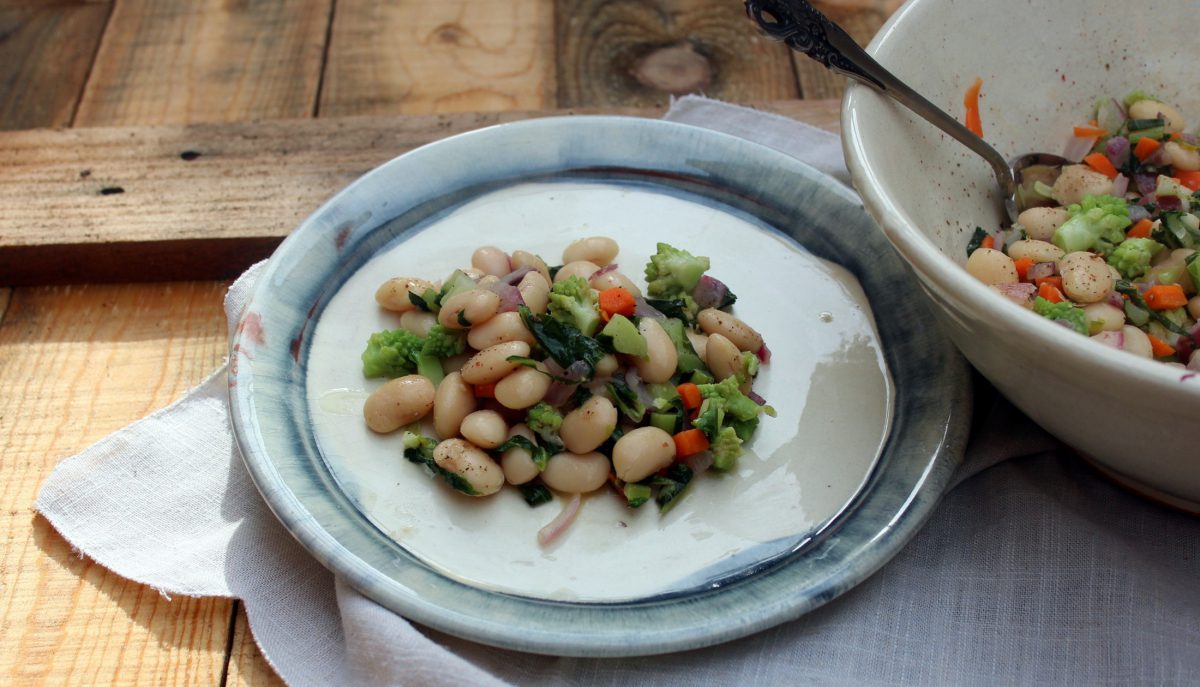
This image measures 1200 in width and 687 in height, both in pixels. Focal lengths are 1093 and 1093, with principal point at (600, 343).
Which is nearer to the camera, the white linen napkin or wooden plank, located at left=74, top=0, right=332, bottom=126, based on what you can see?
the white linen napkin

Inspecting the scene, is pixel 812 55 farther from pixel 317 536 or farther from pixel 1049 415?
pixel 317 536

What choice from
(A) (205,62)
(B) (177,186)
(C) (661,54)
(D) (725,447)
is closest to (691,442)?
(D) (725,447)

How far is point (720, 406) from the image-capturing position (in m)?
1.13

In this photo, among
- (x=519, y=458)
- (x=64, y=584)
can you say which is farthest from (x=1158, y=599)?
(x=64, y=584)

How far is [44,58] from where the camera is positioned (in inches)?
77.2

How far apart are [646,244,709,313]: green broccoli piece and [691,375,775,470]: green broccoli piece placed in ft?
0.49

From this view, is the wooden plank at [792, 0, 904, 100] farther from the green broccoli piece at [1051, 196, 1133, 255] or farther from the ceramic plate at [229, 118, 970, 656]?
the green broccoli piece at [1051, 196, 1133, 255]

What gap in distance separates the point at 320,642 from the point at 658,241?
0.64 m

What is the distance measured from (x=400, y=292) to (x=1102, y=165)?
0.85 metres

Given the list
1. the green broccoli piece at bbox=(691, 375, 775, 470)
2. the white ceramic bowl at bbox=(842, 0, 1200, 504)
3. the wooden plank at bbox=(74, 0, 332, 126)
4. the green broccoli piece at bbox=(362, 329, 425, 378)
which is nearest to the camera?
the white ceramic bowl at bbox=(842, 0, 1200, 504)

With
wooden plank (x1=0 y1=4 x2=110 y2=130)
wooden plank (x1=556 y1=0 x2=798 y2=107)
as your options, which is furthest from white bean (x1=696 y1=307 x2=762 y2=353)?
wooden plank (x1=0 y1=4 x2=110 y2=130)

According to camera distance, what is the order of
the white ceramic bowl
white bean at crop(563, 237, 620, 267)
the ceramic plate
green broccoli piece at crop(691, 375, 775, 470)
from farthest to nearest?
white bean at crop(563, 237, 620, 267) → green broccoli piece at crop(691, 375, 775, 470) → the ceramic plate → the white ceramic bowl

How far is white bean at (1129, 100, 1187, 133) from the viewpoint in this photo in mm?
1332

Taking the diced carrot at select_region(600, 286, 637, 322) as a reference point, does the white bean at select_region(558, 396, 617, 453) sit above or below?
below
